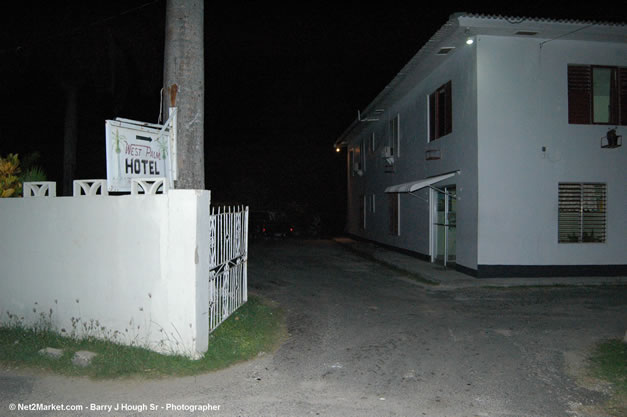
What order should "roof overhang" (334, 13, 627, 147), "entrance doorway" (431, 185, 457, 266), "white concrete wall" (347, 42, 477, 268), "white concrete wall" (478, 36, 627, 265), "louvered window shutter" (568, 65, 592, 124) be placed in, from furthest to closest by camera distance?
"entrance doorway" (431, 185, 457, 266), "white concrete wall" (347, 42, 477, 268), "louvered window shutter" (568, 65, 592, 124), "white concrete wall" (478, 36, 627, 265), "roof overhang" (334, 13, 627, 147)

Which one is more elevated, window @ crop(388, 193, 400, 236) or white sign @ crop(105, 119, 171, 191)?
white sign @ crop(105, 119, 171, 191)

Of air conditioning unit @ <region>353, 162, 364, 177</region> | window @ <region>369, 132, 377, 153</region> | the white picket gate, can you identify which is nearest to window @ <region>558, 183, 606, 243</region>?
the white picket gate

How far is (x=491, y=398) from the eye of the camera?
4891mm

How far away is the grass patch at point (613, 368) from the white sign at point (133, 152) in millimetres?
5645

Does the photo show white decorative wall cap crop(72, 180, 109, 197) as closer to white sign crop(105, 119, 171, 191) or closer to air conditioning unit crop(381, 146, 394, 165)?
white sign crop(105, 119, 171, 191)

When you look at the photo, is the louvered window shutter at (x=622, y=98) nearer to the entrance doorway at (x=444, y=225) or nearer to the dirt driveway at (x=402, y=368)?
the entrance doorway at (x=444, y=225)

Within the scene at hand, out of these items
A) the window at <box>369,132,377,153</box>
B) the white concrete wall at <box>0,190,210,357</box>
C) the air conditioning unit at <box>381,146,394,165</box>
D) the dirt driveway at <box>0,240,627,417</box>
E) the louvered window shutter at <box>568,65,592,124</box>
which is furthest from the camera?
the window at <box>369,132,377,153</box>

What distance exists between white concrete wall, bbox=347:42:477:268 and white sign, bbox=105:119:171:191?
8472 mm

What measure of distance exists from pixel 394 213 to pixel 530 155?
27.0 feet

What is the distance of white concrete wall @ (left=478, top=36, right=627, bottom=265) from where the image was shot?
12398 mm

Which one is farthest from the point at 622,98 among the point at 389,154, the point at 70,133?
the point at 70,133

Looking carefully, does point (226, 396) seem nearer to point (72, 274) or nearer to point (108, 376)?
point (108, 376)

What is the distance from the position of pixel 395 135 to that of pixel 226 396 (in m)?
16.4

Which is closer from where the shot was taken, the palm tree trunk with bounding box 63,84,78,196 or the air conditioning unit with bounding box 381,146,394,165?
the air conditioning unit with bounding box 381,146,394,165
